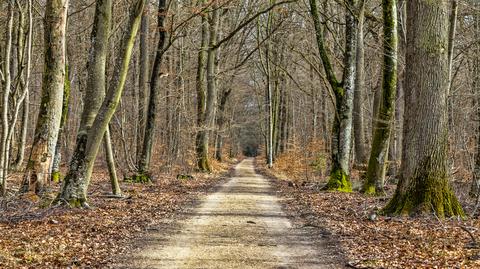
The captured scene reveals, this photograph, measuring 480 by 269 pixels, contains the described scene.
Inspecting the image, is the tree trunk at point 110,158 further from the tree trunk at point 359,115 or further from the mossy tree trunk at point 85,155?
the tree trunk at point 359,115

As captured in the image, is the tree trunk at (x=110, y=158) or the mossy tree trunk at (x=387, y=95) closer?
the tree trunk at (x=110, y=158)

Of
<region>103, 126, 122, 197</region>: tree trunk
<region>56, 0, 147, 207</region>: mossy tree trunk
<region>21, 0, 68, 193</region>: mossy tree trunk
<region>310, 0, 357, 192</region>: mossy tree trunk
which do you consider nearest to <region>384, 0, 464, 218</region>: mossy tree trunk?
<region>310, 0, 357, 192</region>: mossy tree trunk

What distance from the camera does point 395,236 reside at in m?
8.43

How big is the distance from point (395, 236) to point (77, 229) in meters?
5.66

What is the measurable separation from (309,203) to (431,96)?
5.09 metres

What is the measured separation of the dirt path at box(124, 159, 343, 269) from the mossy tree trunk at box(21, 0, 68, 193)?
12.7 ft

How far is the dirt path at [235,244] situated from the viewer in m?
6.87

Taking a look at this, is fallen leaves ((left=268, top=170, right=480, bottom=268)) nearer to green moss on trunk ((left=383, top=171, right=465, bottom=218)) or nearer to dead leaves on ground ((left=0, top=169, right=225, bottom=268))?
green moss on trunk ((left=383, top=171, right=465, bottom=218))

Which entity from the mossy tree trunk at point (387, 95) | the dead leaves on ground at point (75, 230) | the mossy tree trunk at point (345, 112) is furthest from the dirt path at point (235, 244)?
the mossy tree trunk at point (345, 112)

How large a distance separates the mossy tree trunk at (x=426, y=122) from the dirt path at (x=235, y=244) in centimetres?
236

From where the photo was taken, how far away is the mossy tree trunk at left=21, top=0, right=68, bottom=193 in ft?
39.0

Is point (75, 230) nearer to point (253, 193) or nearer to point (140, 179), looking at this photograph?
point (253, 193)

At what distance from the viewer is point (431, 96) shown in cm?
1017

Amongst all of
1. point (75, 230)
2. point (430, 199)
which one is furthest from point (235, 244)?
point (430, 199)
